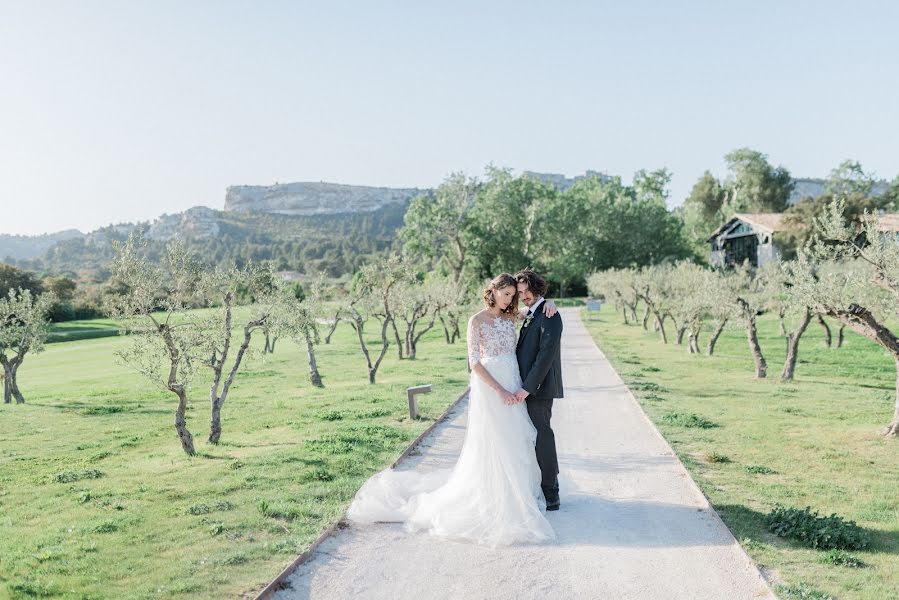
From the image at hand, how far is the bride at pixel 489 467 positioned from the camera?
24.4 ft

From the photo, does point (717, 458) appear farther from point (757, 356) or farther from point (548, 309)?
point (757, 356)

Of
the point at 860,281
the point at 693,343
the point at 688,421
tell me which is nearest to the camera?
the point at 688,421

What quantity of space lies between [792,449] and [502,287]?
295 inches

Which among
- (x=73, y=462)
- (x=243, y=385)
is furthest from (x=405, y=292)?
(x=73, y=462)

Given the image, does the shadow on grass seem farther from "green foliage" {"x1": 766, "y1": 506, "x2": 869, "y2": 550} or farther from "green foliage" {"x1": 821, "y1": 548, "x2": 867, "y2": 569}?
"green foliage" {"x1": 821, "y1": 548, "x2": 867, "y2": 569}

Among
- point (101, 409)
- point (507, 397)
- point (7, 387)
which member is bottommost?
point (101, 409)

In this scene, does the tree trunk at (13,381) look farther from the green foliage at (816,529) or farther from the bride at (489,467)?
the green foliage at (816,529)

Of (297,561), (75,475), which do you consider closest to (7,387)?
(75,475)

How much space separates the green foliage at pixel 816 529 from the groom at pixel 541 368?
2.53 meters

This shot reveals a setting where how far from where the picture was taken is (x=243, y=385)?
2592 cm

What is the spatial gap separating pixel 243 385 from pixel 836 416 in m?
19.9

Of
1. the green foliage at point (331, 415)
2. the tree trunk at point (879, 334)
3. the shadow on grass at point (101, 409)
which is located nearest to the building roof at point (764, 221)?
the tree trunk at point (879, 334)

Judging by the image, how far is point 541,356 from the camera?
7.95 m

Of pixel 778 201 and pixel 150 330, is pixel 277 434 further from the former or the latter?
pixel 778 201
